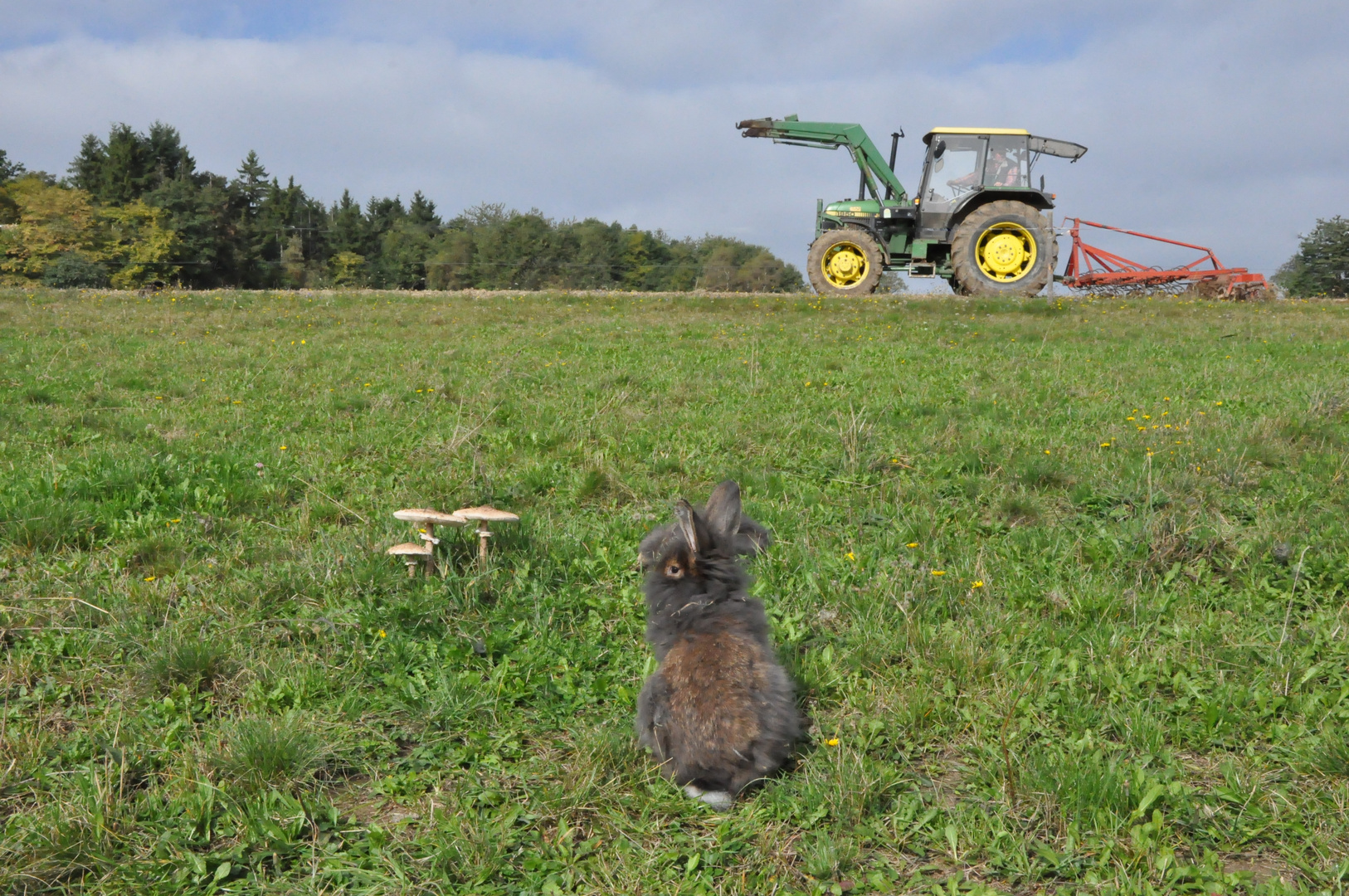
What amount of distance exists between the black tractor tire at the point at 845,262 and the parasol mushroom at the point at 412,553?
17302mm

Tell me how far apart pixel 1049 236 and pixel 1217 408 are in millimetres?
12405

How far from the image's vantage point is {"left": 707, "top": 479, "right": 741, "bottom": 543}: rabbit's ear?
3.22 m

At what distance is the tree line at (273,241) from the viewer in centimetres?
5153

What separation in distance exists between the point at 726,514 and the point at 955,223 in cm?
1929

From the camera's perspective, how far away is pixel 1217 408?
829 centimetres

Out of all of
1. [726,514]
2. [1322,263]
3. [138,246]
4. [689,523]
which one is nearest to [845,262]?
[726,514]

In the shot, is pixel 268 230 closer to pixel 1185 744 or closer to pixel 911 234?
pixel 911 234

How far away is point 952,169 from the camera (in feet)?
66.5

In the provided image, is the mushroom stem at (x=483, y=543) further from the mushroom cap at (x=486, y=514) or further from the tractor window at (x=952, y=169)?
the tractor window at (x=952, y=169)

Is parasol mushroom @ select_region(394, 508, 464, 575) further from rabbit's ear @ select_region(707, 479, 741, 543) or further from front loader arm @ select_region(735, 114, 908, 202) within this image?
front loader arm @ select_region(735, 114, 908, 202)

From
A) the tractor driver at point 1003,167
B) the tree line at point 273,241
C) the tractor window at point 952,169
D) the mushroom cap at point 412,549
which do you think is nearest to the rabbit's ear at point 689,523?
the mushroom cap at point 412,549

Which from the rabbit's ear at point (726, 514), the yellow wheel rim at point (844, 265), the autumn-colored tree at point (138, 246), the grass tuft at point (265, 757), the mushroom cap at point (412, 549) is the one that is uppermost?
the autumn-colored tree at point (138, 246)

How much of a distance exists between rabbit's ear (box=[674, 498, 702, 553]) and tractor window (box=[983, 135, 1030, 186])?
65.0 feet

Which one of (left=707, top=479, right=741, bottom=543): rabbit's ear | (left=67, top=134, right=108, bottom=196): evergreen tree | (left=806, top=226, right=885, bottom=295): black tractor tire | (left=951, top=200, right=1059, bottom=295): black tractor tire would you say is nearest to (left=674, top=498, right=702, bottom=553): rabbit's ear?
(left=707, top=479, right=741, bottom=543): rabbit's ear
